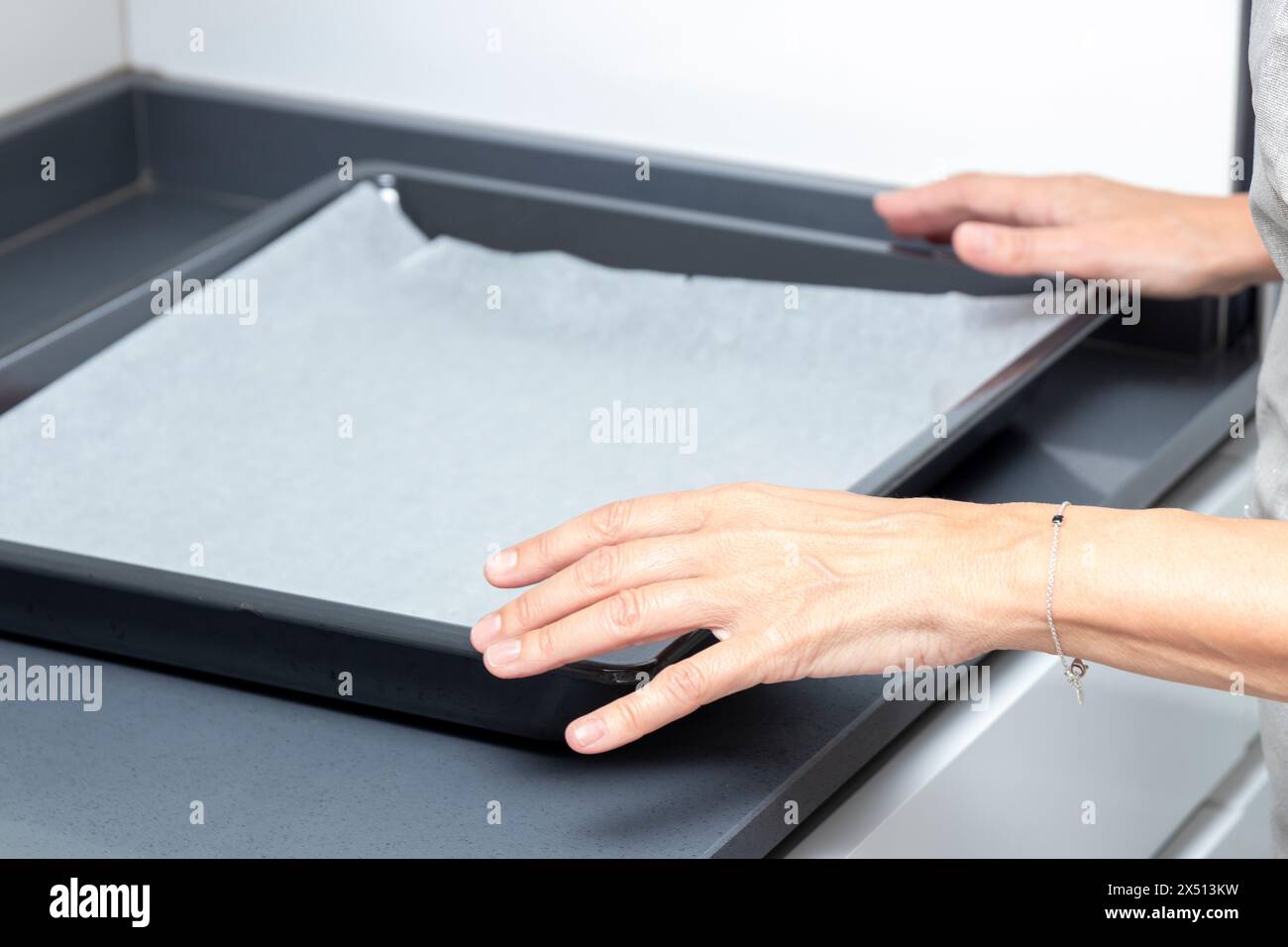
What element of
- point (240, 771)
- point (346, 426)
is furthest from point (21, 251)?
point (240, 771)

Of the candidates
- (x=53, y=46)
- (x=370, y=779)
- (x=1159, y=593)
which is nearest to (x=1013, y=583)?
(x=1159, y=593)

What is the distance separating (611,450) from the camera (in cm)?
93

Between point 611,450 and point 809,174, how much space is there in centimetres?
34

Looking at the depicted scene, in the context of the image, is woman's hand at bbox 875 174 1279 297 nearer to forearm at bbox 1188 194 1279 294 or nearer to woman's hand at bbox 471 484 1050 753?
forearm at bbox 1188 194 1279 294

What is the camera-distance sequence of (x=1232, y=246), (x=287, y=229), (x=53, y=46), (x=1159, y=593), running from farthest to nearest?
(x=53, y=46) → (x=287, y=229) → (x=1232, y=246) → (x=1159, y=593)

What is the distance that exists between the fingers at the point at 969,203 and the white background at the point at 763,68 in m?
0.08

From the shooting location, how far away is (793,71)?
1.17 metres

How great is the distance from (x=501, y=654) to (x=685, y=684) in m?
0.07

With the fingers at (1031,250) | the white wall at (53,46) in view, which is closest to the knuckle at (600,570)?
the fingers at (1031,250)

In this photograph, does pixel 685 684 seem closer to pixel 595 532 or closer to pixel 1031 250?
pixel 595 532

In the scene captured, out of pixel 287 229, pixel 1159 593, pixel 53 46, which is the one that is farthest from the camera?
pixel 53 46

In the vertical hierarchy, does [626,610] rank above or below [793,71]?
below

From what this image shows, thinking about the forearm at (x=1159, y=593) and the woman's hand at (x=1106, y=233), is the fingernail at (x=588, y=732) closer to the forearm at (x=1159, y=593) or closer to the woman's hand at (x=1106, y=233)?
the forearm at (x=1159, y=593)
